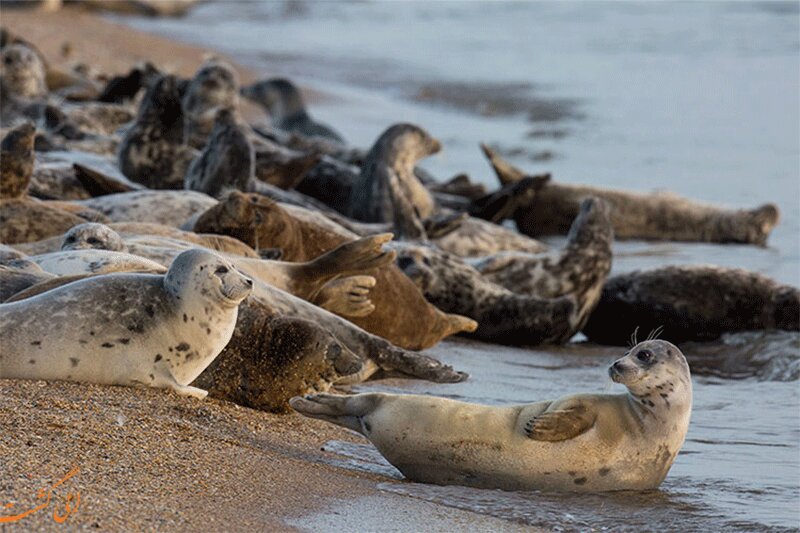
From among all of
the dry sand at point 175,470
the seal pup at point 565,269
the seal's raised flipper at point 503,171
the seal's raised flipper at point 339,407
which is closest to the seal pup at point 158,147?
the seal pup at point 565,269

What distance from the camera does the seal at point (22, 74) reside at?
15.4m

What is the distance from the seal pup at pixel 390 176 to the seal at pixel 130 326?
17.5 ft

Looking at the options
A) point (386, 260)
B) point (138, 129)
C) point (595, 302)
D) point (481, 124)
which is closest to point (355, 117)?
point (481, 124)

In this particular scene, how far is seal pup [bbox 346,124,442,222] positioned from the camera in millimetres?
10312

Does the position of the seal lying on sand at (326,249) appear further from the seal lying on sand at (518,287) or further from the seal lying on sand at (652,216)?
the seal lying on sand at (652,216)

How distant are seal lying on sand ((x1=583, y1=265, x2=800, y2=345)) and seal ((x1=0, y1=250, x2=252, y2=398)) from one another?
4070 millimetres

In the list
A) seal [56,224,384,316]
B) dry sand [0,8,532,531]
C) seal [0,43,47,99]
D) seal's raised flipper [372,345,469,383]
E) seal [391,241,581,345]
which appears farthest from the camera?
seal [0,43,47,99]

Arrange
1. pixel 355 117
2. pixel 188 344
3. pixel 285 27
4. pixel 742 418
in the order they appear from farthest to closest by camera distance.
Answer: pixel 285 27 → pixel 355 117 → pixel 742 418 → pixel 188 344

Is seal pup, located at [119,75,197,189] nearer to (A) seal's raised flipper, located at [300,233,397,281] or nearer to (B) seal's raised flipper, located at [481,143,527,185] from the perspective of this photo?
(B) seal's raised flipper, located at [481,143,527,185]

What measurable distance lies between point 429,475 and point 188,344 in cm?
85

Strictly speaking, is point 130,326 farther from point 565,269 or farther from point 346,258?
point 565,269

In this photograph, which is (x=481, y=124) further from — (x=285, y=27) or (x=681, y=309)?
(x=285, y=27)

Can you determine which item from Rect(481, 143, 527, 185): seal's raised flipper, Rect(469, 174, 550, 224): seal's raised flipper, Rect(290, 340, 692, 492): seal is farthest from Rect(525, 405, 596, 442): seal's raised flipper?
Rect(481, 143, 527, 185): seal's raised flipper

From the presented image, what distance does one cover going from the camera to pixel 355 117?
19.2m
